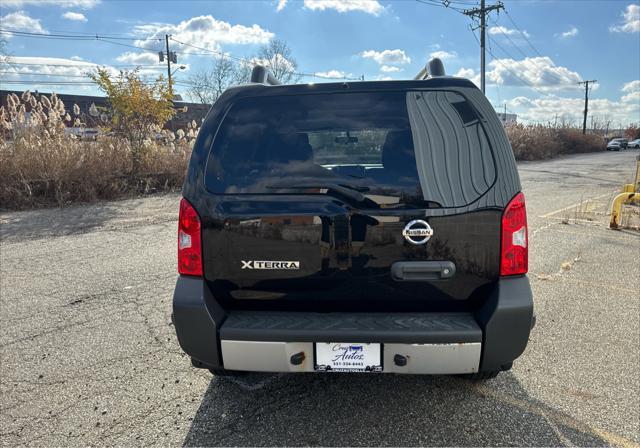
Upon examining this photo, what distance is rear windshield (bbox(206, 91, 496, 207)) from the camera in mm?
2148

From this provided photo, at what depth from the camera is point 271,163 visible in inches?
87.9

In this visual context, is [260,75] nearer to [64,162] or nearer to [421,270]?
[421,270]

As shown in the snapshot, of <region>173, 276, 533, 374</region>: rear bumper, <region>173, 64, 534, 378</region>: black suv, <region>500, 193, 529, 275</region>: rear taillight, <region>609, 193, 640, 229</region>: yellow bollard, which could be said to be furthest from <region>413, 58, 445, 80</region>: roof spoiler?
<region>609, 193, 640, 229</region>: yellow bollard

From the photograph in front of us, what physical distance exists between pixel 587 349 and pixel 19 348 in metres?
4.56

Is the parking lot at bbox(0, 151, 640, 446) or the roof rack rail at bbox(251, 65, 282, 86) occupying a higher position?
the roof rack rail at bbox(251, 65, 282, 86)

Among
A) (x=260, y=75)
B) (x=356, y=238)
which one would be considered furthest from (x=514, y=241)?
(x=260, y=75)

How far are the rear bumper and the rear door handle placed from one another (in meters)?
0.22

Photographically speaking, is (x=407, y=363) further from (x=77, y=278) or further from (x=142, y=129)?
(x=142, y=129)

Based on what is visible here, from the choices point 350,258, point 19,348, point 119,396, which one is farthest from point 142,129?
point 350,258

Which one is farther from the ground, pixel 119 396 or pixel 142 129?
pixel 142 129

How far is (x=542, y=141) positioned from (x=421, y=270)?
34.8 m

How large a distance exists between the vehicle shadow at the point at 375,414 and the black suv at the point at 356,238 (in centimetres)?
45

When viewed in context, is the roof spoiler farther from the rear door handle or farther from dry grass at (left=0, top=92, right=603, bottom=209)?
dry grass at (left=0, top=92, right=603, bottom=209)

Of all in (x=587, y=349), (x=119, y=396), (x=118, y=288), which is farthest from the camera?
(x=118, y=288)
